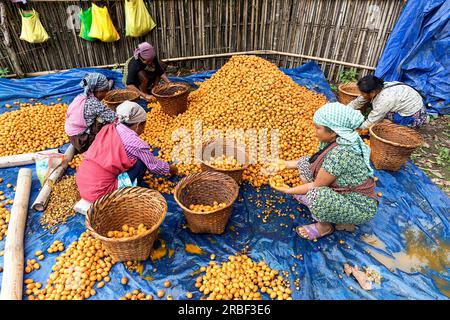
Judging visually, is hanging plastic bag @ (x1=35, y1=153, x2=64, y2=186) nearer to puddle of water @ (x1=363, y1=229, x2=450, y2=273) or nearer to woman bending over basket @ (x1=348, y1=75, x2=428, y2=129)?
puddle of water @ (x1=363, y1=229, x2=450, y2=273)

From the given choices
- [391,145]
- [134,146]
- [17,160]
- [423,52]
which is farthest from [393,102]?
[17,160]

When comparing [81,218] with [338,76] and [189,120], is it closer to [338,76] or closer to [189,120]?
[189,120]

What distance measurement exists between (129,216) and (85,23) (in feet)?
14.7

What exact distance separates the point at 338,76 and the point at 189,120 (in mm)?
3889

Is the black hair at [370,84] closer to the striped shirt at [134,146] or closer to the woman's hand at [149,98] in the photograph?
the striped shirt at [134,146]

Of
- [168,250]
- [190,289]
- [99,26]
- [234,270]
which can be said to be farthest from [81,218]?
[99,26]

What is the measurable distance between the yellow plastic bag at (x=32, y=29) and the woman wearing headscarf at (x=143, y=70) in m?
1.87

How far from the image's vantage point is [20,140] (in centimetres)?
397

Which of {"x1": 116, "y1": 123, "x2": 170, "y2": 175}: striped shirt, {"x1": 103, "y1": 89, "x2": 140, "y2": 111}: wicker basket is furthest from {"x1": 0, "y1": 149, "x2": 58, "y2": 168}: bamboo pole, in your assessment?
{"x1": 116, "y1": 123, "x2": 170, "y2": 175}: striped shirt

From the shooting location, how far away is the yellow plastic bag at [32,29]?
5027 millimetres

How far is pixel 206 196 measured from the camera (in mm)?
3039

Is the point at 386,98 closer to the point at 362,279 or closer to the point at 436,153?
the point at 436,153

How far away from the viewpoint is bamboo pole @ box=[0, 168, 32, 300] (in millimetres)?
2275
